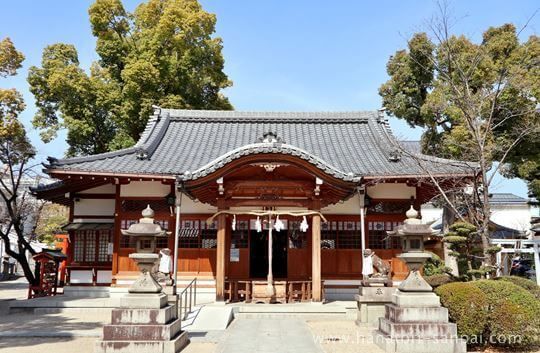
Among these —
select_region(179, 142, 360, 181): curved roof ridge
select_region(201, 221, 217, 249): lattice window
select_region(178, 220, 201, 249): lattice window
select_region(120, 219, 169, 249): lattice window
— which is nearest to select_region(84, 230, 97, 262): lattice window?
select_region(120, 219, 169, 249): lattice window

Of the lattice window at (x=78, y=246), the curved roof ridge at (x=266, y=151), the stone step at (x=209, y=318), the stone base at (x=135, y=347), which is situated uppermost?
the curved roof ridge at (x=266, y=151)

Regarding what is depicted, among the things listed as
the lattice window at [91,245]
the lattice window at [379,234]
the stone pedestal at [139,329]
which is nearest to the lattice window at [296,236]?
the lattice window at [379,234]

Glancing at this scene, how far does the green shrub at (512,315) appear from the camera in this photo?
8445mm

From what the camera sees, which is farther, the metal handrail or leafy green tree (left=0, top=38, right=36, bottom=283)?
leafy green tree (left=0, top=38, right=36, bottom=283)

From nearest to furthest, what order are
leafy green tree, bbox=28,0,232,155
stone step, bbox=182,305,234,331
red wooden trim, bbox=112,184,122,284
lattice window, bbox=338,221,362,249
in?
stone step, bbox=182,305,234,331 < red wooden trim, bbox=112,184,122,284 < lattice window, bbox=338,221,362,249 < leafy green tree, bbox=28,0,232,155

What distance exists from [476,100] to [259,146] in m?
6.00

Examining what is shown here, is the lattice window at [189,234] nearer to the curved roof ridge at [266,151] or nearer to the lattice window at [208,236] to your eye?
the lattice window at [208,236]

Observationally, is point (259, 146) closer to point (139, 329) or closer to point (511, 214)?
point (139, 329)

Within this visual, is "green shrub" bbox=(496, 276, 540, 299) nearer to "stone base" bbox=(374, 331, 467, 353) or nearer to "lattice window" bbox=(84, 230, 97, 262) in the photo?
"stone base" bbox=(374, 331, 467, 353)

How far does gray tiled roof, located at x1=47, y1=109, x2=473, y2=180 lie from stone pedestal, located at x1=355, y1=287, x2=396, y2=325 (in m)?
3.31

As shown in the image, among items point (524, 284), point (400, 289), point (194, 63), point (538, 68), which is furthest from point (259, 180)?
point (194, 63)

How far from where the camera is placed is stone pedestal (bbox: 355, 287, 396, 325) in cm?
1136

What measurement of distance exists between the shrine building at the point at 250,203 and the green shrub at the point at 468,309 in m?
4.89

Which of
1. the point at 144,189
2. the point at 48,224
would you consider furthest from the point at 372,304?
the point at 48,224
